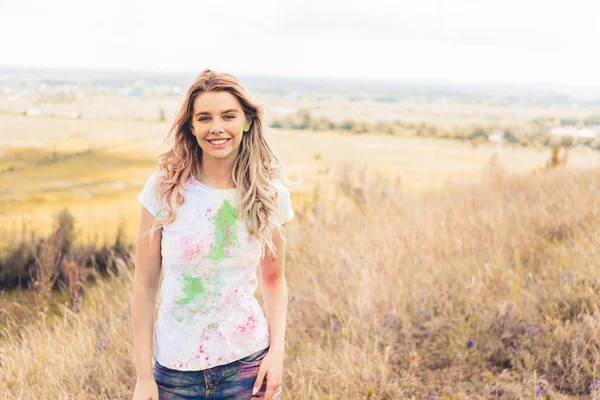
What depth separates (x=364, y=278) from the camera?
153 inches

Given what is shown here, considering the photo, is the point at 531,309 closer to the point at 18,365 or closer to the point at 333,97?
Result: the point at 18,365

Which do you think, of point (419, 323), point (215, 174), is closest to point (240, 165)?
point (215, 174)

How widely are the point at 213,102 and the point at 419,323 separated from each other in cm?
244

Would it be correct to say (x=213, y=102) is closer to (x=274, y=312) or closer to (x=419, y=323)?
(x=274, y=312)

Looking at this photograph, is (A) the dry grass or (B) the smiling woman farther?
(A) the dry grass

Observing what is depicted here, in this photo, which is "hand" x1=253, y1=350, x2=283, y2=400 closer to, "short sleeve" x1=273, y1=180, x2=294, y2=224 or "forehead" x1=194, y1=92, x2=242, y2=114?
"short sleeve" x1=273, y1=180, x2=294, y2=224

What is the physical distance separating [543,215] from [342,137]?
25.0 ft

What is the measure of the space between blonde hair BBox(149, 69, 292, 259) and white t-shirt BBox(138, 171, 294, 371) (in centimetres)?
4

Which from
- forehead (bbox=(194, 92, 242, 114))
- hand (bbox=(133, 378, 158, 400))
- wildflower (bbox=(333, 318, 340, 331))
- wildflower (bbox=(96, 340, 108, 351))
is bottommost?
wildflower (bbox=(96, 340, 108, 351))

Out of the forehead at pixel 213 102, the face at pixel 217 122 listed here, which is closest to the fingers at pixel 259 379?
the face at pixel 217 122

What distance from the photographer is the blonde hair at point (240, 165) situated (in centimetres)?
182

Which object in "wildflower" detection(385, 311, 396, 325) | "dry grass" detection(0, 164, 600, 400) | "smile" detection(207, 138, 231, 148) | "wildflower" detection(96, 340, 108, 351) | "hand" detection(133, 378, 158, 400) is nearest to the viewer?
"hand" detection(133, 378, 158, 400)

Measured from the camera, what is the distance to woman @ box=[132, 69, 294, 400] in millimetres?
1790

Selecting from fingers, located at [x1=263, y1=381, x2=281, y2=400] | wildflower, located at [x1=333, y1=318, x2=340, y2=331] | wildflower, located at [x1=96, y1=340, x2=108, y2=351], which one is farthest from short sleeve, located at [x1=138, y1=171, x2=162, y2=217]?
wildflower, located at [x1=333, y1=318, x2=340, y2=331]
